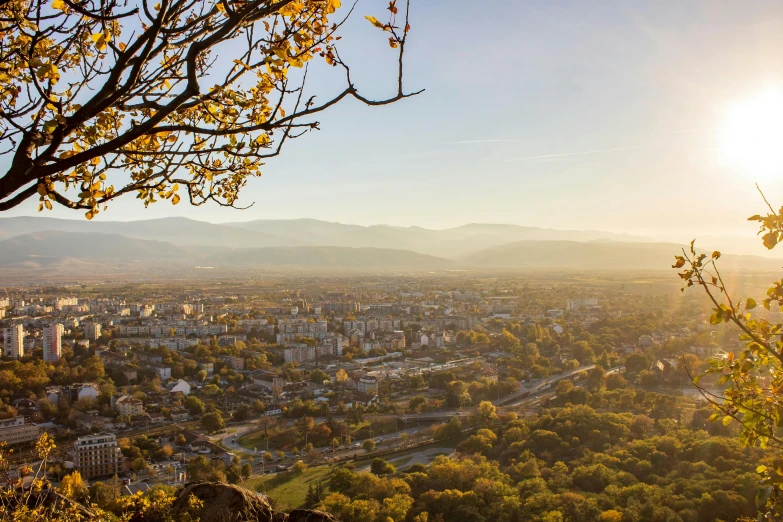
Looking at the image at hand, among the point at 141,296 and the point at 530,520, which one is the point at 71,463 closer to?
the point at 530,520

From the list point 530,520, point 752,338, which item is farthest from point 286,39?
point 530,520

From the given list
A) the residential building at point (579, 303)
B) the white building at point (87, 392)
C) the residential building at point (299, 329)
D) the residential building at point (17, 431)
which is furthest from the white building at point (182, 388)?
the residential building at point (579, 303)

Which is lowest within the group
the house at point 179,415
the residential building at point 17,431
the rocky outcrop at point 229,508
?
the house at point 179,415

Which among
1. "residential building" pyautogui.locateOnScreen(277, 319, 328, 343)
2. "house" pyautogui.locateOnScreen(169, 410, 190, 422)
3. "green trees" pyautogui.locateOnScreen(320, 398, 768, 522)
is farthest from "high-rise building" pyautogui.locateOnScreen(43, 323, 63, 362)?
"green trees" pyautogui.locateOnScreen(320, 398, 768, 522)

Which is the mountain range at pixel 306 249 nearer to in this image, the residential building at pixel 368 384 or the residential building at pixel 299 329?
the residential building at pixel 299 329

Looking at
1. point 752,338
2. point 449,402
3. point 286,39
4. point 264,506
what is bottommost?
point 449,402

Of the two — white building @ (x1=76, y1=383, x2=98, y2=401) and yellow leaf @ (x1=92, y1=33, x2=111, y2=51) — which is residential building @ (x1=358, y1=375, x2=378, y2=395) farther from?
yellow leaf @ (x1=92, y1=33, x2=111, y2=51)

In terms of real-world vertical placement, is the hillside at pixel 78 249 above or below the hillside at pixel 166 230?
below
